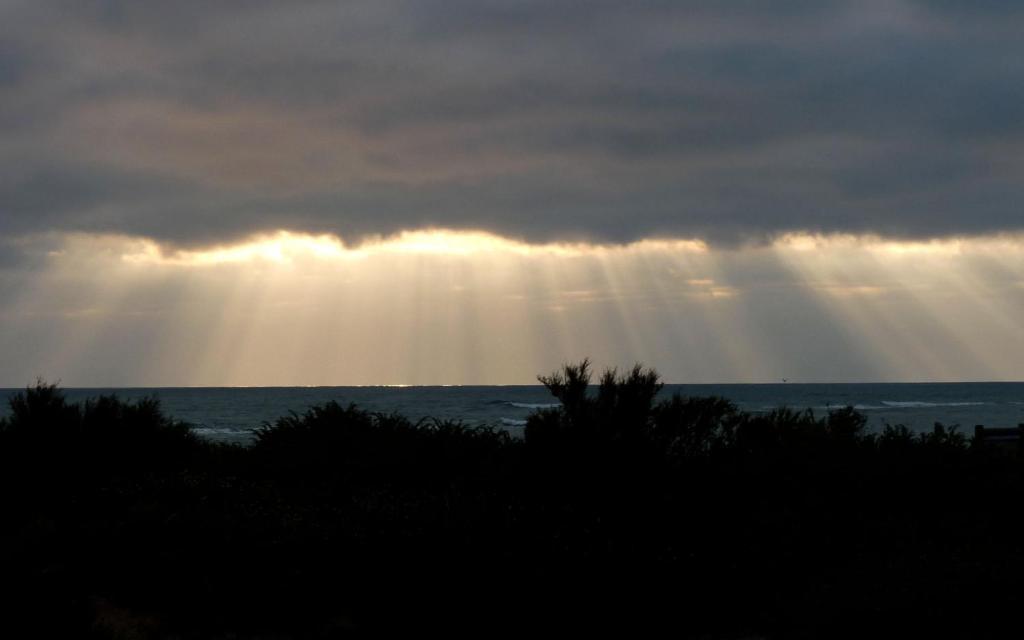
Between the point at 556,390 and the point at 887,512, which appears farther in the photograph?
the point at 556,390

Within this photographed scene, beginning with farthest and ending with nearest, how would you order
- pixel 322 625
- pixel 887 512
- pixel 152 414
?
pixel 152 414 → pixel 887 512 → pixel 322 625

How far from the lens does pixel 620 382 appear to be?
1967 centimetres

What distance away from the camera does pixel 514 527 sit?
48.4ft

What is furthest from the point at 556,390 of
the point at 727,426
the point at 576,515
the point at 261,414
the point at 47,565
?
the point at 261,414

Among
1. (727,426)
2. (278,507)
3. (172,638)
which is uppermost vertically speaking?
(727,426)

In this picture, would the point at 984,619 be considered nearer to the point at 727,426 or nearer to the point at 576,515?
the point at 576,515

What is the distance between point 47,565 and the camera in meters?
14.1

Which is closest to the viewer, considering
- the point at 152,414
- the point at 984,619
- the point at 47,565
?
the point at 984,619

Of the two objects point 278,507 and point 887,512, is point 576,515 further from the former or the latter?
point 887,512

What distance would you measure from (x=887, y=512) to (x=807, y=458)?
2194mm

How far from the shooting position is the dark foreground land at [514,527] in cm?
1289

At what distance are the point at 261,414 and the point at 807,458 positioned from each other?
8455cm

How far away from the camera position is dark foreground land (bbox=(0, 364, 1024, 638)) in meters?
12.9

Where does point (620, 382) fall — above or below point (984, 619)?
above
